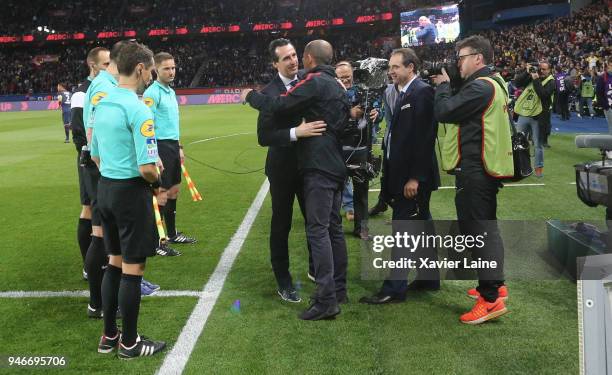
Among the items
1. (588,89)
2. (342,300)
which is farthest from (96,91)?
(588,89)

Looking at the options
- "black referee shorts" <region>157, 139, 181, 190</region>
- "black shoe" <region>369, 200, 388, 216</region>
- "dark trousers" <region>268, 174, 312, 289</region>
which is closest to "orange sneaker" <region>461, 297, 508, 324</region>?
"dark trousers" <region>268, 174, 312, 289</region>

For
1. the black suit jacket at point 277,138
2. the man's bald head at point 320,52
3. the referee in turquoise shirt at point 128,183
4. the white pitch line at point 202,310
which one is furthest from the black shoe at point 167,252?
the man's bald head at point 320,52

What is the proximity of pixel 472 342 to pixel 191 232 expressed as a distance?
4.28 m

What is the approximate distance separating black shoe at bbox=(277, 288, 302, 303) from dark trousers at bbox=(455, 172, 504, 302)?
1.48m

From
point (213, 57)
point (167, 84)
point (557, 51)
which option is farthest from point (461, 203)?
point (213, 57)

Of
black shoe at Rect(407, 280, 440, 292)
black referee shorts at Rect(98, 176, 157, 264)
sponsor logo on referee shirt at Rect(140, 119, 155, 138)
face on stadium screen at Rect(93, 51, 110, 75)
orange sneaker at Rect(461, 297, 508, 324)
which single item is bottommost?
black shoe at Rect(407, 280, 440, 292)

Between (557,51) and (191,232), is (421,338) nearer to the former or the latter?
(191,232)

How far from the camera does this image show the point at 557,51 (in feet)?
106

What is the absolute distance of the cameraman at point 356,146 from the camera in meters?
4.97

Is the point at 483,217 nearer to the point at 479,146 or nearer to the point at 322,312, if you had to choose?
the point at 479,146

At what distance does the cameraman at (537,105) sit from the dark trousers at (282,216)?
676 centimetres

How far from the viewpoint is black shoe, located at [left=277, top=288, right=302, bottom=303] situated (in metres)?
4.68

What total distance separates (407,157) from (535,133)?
6.80 m

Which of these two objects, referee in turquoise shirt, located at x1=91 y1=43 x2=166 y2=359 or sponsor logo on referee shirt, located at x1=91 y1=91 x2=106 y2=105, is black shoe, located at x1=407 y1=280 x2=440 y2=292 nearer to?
referee in turquoise shirt, located at x1=91 y1=43 x2=166 y2=359
